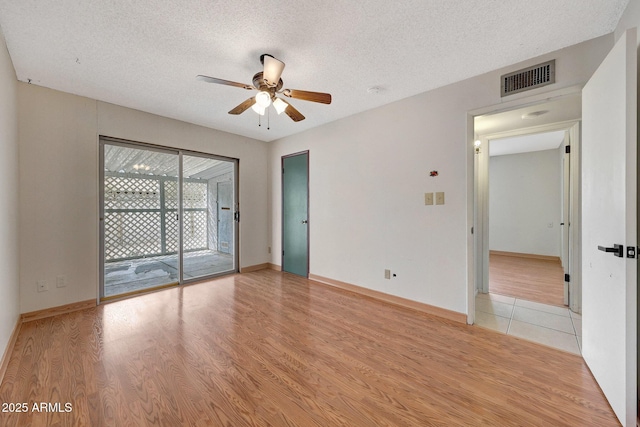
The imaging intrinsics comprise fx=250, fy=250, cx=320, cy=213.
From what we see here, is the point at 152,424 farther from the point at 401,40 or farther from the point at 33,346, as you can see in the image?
the point at 401,40

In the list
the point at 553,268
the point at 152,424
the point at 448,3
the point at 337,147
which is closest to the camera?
the point at 152,424

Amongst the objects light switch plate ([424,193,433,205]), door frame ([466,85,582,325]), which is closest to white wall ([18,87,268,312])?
light switch plate ([424,193,433,205])

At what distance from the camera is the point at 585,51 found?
6.56 ft

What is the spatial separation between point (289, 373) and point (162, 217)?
308 cm

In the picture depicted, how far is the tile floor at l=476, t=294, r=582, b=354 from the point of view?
2219 mm

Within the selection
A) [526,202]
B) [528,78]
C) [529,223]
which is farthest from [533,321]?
[526,202]

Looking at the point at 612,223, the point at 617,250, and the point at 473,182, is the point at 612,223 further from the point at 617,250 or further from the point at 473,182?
the point at 473,182

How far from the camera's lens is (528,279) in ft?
13.4

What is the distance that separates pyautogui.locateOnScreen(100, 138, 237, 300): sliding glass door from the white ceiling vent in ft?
12.9

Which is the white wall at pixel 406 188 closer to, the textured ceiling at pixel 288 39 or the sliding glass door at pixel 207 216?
the textured ceiling at pixel 288 39

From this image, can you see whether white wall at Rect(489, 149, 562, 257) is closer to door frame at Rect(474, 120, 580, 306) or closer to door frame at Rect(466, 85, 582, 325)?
door frame at Rect(474, 120, 580, 306)

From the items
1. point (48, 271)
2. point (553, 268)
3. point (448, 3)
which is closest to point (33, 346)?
point (48, 271)

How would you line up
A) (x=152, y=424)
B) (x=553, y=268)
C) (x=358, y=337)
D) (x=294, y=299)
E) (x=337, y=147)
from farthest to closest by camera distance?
(x=553, y=268) → (x=337, y=147) → (x=294, y=299) → (x=358, y=337) → (x=152, y=424)

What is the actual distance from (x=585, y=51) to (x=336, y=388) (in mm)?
3175
